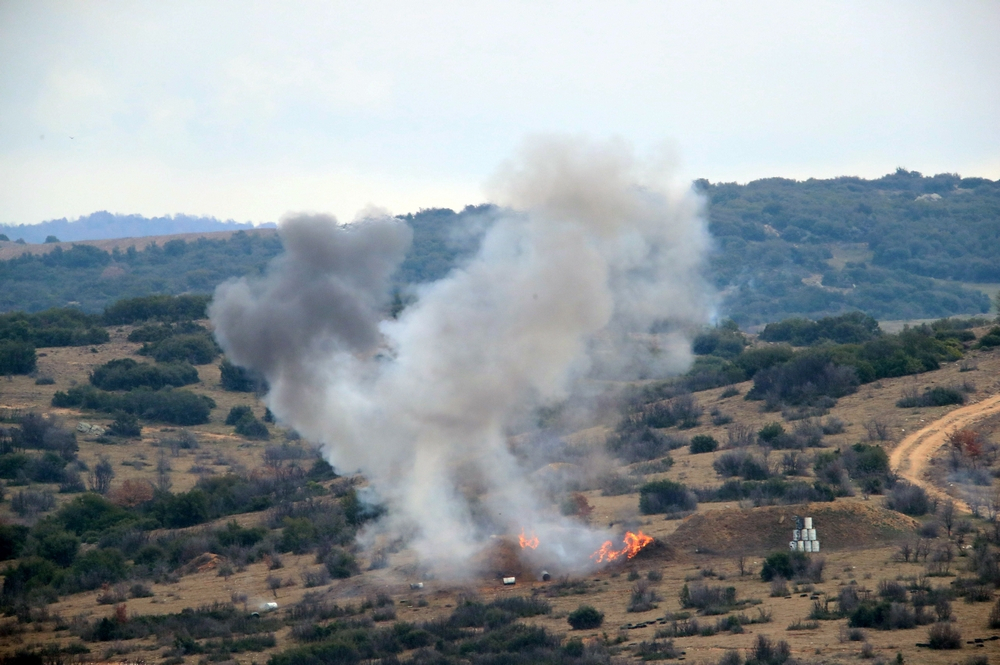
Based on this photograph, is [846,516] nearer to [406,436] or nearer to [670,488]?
[670,488]

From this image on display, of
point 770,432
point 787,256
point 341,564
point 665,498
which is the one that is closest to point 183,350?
point 770,432

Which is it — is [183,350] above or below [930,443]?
above

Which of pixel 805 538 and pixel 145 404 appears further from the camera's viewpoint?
pixel 145 404

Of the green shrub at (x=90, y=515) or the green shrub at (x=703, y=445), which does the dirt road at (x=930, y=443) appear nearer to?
the green shrub at (x=703, y=445)

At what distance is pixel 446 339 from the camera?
3078 centimetres

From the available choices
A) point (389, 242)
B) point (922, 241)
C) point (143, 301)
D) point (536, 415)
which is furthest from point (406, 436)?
point (922, 241)

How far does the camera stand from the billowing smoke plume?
101 feet

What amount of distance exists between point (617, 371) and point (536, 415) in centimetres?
1362

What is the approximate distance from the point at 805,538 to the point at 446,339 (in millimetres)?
10660

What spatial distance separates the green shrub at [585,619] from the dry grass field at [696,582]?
0.80ft

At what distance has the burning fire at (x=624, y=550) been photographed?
96.3 ft

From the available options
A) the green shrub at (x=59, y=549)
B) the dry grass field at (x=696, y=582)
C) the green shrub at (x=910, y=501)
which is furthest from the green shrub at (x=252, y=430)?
the green shrub at (x=910, y=501)

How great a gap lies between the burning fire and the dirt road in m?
9.15

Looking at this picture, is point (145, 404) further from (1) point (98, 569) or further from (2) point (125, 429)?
(1) point (98, 569)
